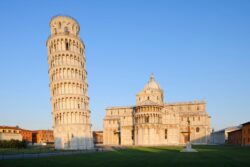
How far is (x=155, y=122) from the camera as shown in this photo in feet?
269

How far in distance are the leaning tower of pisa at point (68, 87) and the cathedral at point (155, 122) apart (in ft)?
75.0

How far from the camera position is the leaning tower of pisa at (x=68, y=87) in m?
60.4

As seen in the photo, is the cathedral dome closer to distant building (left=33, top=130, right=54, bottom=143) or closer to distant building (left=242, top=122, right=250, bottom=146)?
distant building (left=242, top=122, right=250, bottom=146)

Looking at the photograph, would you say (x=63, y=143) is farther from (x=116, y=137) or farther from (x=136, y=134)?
(x=116, y=137)

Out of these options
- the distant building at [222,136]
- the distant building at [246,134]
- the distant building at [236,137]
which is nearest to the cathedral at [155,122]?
the distant building at [236,137]

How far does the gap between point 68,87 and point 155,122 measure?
3181 cm

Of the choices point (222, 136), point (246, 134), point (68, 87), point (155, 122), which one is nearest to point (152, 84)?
point (155, 122)

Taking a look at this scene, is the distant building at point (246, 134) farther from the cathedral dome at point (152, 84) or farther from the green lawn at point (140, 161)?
the green lawn at point (140, 161)

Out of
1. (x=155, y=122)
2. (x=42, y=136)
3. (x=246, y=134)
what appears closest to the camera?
(x=246, y=134)

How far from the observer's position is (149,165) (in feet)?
76.6

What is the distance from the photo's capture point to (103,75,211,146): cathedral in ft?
270

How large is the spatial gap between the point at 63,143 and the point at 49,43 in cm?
2466

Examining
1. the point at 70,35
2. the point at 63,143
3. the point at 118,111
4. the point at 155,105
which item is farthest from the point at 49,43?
the point at 118,111

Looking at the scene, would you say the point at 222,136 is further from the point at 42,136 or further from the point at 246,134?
the point at 42,136
